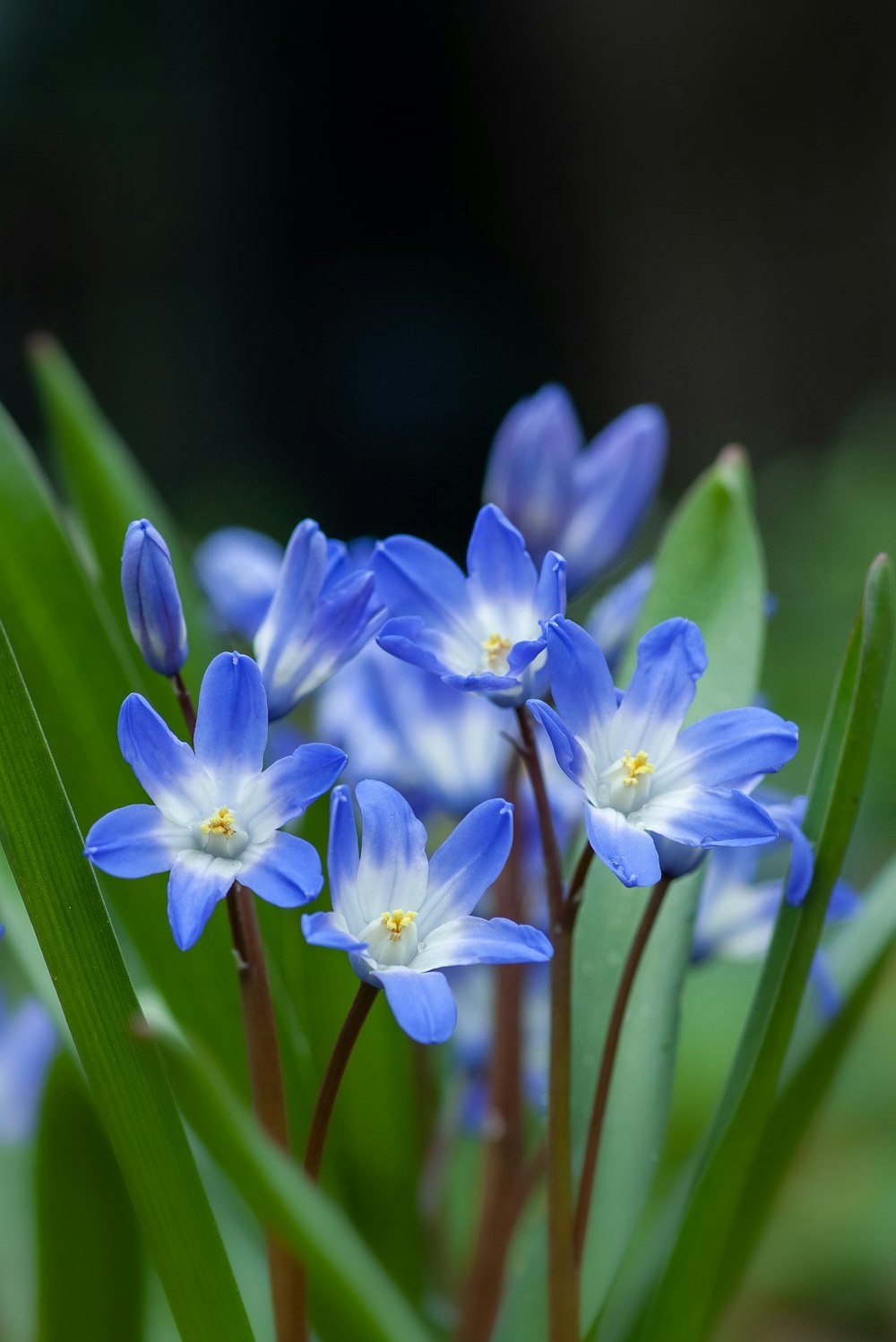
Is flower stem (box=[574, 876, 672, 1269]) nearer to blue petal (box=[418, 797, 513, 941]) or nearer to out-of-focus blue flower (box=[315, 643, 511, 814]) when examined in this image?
blue petal (box=[418, 797, 513, 941])

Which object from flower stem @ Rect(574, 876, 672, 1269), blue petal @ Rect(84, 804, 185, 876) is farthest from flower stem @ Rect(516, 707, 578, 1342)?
blue petal @ Rect(84, 804, 185, 876)

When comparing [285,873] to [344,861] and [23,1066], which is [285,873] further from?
[23,1066]

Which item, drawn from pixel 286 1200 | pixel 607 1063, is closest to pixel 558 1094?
pixel 607 1063

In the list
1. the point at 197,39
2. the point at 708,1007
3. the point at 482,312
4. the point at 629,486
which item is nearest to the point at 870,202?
the point at 482,312

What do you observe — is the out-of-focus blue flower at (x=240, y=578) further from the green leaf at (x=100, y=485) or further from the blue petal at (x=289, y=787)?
the blue petal at (x=289, y=787)

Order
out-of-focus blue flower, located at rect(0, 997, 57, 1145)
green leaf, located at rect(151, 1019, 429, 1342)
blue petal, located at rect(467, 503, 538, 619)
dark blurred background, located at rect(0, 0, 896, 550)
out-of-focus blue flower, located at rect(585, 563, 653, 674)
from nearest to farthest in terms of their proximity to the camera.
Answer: green leaf, located at rect(151, 1019, 429, 1342), blue petal, located at rect(467, 503, 538, 619), out-of-focus blue flower, located at rect(585, 563, 653, 674), out-of-focus blue flower, located at rect(0, 997, 57, 1145), dark blurred background, located at rect(0, 0, 896, 550)

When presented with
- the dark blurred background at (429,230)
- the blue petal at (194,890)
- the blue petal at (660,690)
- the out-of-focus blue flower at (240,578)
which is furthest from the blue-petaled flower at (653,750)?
the dark blurred background at (429,230)

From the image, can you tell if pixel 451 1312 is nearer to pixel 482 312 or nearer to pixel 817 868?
pixel 817 868
